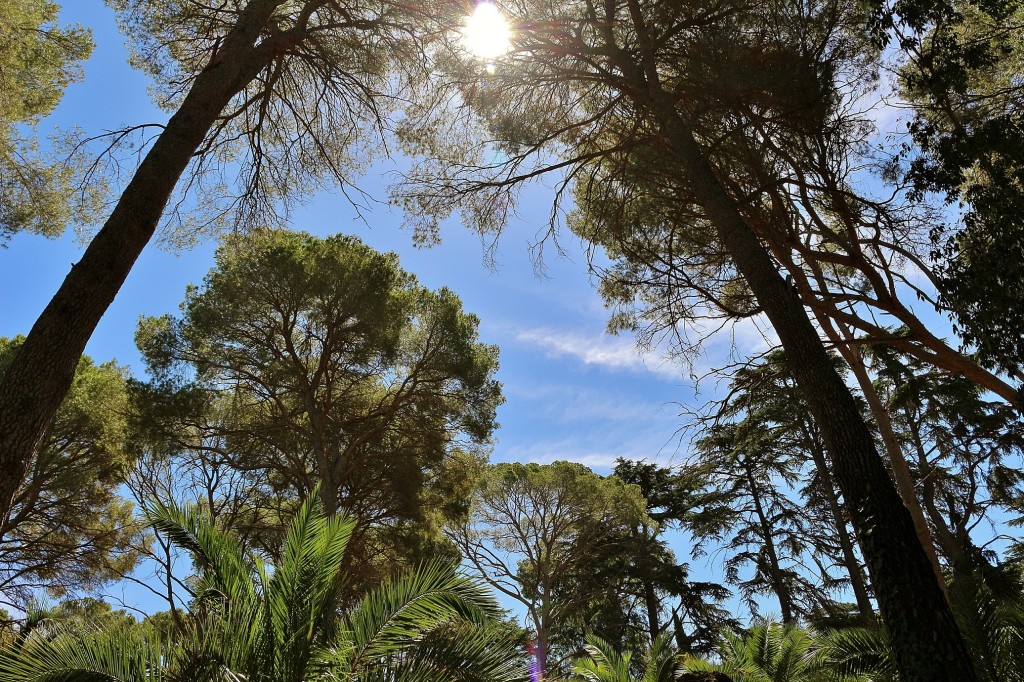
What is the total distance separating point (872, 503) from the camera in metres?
3.47

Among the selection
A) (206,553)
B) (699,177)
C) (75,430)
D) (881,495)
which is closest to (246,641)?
(206,553)

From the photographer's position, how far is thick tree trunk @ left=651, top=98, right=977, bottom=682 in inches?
120

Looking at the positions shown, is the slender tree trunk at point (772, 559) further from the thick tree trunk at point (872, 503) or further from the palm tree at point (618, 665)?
the thick tree trunk at point (872, 503)

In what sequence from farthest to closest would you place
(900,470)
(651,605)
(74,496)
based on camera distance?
1. (651,605)
2. (74,496)
3. (900,470)

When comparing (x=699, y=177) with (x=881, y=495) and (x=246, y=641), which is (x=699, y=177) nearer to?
Result: (x=881, y=495)

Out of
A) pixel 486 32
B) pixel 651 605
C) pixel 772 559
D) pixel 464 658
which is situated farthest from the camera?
pixel 651 605

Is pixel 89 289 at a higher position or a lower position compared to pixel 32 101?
lower

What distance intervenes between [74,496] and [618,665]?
10795 mm

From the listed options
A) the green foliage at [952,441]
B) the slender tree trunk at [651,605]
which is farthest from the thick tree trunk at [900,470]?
the slender tree trunk at [651,605]

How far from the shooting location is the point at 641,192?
729cm

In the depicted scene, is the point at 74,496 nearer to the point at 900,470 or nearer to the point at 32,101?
the point at 32,101

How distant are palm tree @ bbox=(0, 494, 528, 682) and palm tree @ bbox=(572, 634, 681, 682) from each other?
11.0 feet

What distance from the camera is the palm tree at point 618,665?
5996mm

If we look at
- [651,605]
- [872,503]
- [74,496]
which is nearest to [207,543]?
[872,503]
